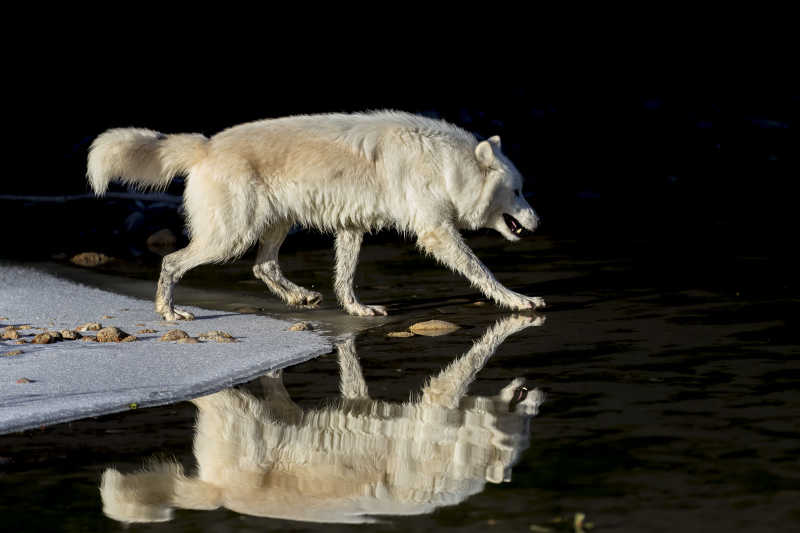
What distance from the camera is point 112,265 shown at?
11555mm

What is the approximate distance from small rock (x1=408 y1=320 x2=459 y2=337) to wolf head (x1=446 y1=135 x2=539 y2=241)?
1263mm

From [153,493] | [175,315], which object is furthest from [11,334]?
[153,493]

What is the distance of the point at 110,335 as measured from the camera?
7688 millimetres

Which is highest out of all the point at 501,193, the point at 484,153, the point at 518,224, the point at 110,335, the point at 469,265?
the point at 484,153

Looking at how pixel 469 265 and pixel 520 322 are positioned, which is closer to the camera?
pixel 520 322

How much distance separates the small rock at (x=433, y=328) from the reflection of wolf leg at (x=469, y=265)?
2.33 ft

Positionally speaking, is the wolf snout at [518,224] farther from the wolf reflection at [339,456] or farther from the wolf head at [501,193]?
the wolf reflection at [339,456]

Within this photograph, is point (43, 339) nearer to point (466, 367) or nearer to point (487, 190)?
point (466, 367)

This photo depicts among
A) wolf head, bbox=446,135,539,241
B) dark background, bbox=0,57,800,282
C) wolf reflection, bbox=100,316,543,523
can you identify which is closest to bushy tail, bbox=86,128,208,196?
wolf head, bbox=446,135,539,241

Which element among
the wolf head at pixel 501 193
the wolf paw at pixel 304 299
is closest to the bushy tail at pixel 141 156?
the wolf paw at pixel 304 299

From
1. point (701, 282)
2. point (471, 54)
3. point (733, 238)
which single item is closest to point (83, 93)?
point (471, 54)

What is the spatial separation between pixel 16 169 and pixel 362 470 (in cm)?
1360

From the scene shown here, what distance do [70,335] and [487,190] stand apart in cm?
320

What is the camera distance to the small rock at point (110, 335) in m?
7.66
